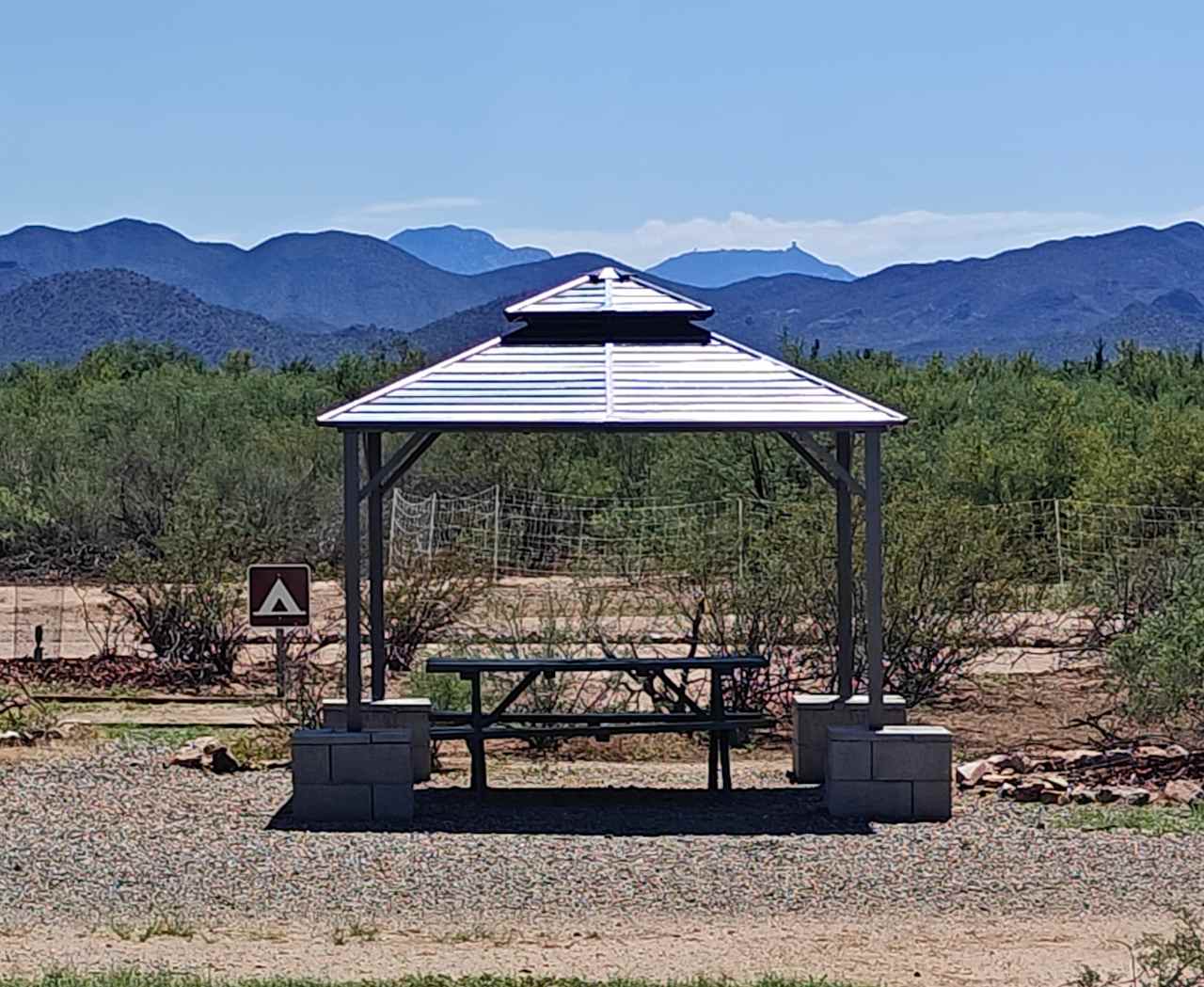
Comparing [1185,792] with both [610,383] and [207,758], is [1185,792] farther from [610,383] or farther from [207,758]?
[207,758]

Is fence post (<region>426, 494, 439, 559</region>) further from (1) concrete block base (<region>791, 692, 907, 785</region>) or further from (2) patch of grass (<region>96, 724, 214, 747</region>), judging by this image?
(1) concrete block base (<region>791, 692, 907, 785</region>)

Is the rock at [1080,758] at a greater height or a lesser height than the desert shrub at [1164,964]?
lesser

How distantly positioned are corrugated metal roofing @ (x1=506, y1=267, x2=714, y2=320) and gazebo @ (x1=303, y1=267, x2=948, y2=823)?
1 cm

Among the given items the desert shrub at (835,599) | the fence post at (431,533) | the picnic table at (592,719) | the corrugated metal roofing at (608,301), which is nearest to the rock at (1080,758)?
the picnic table at (592,719)

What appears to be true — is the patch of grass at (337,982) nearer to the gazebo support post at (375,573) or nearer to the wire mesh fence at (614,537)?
the gazebo support post at (375,573)

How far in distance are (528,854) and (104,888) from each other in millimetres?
2109

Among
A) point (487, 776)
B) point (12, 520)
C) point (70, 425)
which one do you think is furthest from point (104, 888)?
point (70, 425)

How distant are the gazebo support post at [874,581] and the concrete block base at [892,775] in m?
0.16

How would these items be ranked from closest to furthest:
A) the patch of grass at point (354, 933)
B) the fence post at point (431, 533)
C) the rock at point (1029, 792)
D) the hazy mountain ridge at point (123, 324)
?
1. the patch of grass at point (354, 933)
2. the rock at point (1029, 792)
3. the fence post at point (431, 533)
4. the hazy mountain ridge at point (123, 324)

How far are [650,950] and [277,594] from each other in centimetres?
609

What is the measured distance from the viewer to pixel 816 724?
12.7 metres

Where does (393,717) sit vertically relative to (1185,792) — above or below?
above

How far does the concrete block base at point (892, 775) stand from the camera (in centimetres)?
1128

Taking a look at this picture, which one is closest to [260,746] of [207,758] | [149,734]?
[207,758]
